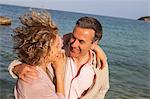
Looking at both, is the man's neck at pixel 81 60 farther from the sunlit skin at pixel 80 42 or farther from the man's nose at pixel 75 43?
the man's nose at pixel 75 43

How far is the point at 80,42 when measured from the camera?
286 centimetres

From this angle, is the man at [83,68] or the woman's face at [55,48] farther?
the man at [83,68]

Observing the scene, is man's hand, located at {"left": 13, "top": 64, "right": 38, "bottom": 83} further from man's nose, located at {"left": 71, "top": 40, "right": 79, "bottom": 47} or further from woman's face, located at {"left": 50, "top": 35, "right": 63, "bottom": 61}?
man's nose, located at {"left": 71, "top": 40, "right": 79, "bottom": 47}

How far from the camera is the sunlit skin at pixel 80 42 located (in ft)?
9.32

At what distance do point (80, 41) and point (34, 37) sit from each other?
0.59m

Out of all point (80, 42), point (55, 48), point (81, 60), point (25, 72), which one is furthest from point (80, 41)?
point (25, 72)

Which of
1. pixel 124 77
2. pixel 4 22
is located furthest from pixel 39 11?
pixel 4 22

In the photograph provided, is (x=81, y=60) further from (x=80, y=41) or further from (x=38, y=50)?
(x=38, y=50)

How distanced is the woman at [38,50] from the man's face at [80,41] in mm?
382

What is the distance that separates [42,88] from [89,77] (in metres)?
0.66

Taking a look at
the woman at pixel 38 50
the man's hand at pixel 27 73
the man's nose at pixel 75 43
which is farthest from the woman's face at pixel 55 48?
the man's nose at pixel 75 43

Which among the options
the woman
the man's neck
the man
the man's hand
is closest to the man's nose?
the man

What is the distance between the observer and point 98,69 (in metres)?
2.88

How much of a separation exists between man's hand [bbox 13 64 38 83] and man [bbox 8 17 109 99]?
17.5 inches
